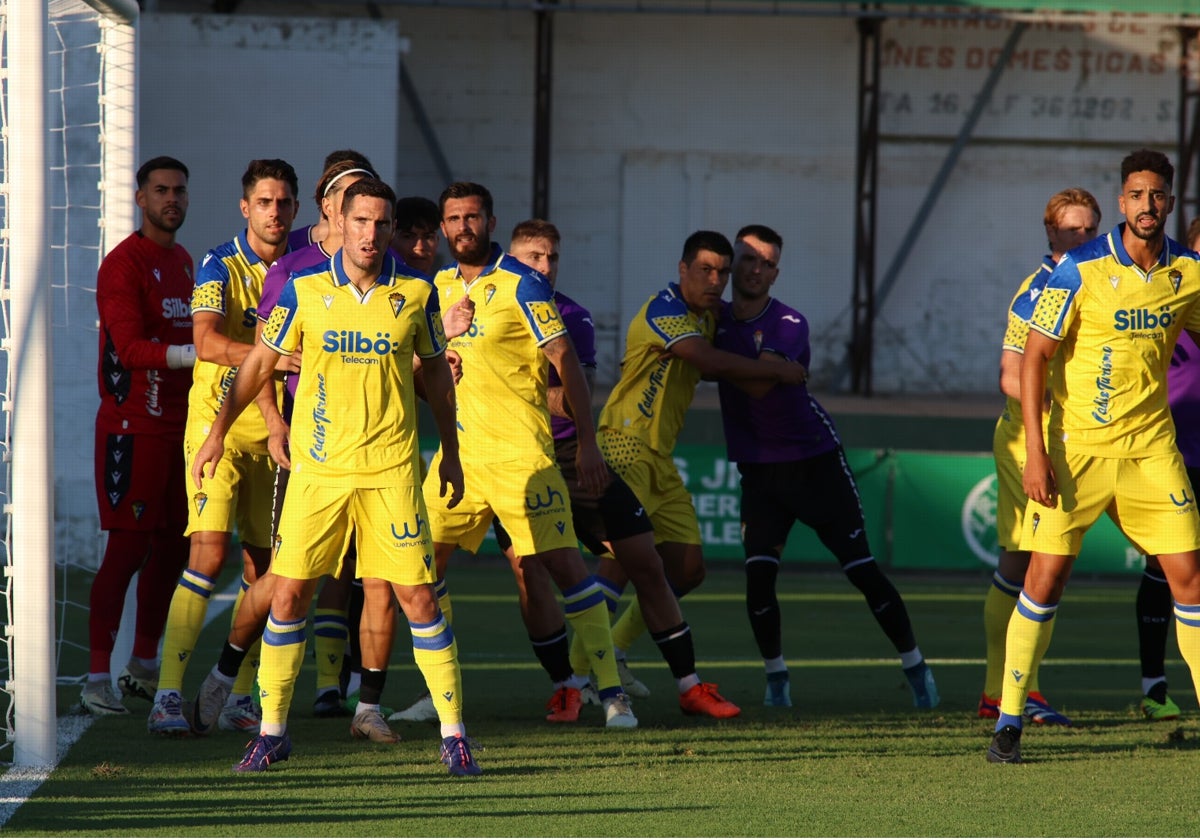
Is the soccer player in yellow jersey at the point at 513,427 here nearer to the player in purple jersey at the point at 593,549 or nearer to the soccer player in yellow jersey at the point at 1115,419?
the player in purple jersey at the point at 593,549

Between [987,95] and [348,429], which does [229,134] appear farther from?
→ [348,429]

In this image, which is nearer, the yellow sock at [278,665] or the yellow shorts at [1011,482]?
the yellow sock at [278,665]

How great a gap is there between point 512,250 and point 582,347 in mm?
550

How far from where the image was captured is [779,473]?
7.16 m

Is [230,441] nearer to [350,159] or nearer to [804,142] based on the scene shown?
[350,159]

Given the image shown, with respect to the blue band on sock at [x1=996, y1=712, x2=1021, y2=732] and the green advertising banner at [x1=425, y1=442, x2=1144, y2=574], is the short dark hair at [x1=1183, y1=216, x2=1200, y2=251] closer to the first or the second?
the blue band on sock at [x1=996, y1=712, x2=1021, y2=732]

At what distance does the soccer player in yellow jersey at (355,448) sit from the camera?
512cm

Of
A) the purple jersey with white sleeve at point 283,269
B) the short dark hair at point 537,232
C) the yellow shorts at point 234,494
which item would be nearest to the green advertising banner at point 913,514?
the short dark hair at point 537,232

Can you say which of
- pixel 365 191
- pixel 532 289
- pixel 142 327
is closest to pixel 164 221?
pixel 142 327

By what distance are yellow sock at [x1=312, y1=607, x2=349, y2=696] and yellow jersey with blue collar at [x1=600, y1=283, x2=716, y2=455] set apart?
153cm

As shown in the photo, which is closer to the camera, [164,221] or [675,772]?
[675,772]

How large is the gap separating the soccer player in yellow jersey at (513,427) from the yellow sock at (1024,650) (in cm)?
158

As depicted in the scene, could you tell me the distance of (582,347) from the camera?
22.2 feet

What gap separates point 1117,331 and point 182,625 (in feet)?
12.3
